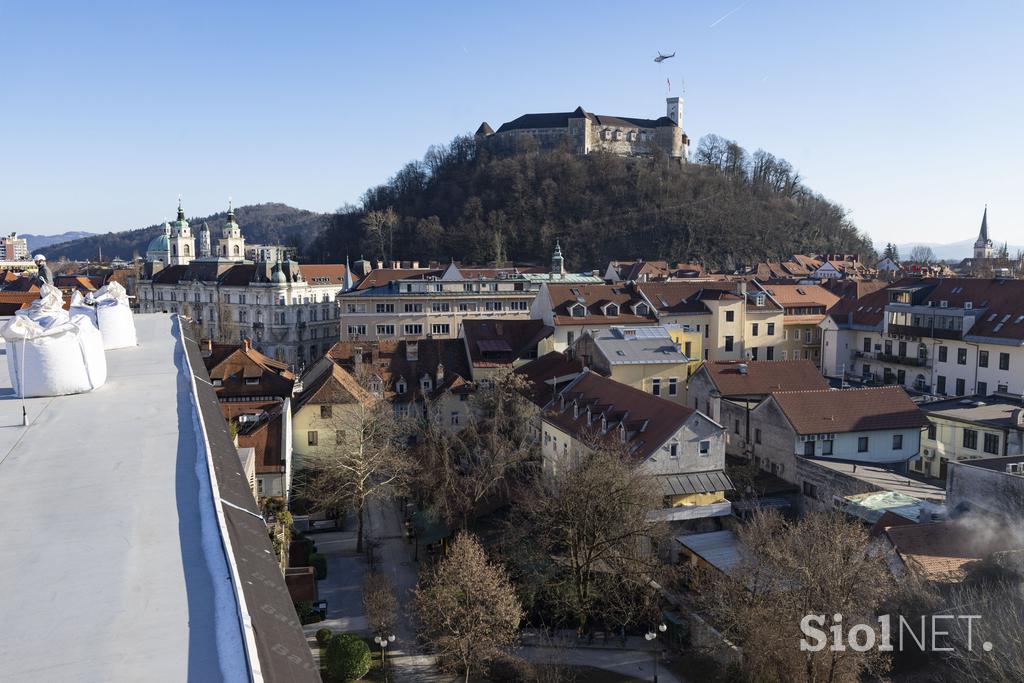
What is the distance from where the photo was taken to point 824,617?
16.0m

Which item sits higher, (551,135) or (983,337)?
(551,135)

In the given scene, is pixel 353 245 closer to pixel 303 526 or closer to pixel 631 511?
pixel 303 526

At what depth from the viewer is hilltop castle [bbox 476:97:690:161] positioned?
126m

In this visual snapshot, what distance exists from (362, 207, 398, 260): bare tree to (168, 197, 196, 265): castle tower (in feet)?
81.0

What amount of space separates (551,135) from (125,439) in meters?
126

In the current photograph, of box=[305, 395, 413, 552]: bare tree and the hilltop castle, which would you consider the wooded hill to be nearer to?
the hilltop castle

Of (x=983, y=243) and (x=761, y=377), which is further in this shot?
(x=983, y=243)

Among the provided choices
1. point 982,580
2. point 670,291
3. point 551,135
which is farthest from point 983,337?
point 551,135

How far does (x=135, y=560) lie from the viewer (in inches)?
197

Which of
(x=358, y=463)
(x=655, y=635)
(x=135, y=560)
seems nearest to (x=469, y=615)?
(x=655, y=635)

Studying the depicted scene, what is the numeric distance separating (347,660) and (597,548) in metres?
7.84

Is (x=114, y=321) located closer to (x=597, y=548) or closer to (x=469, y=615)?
(x=469, y=615)

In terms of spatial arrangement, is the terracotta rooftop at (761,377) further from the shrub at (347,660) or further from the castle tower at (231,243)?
the castle tower at (231,243)

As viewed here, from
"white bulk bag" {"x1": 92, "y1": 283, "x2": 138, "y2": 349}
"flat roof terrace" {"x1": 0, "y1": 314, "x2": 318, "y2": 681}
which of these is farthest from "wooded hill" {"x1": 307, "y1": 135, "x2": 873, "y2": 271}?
"flat roof terrace" {"x1": 0, "y1": 314, "x2": 318, "y2": 681}
